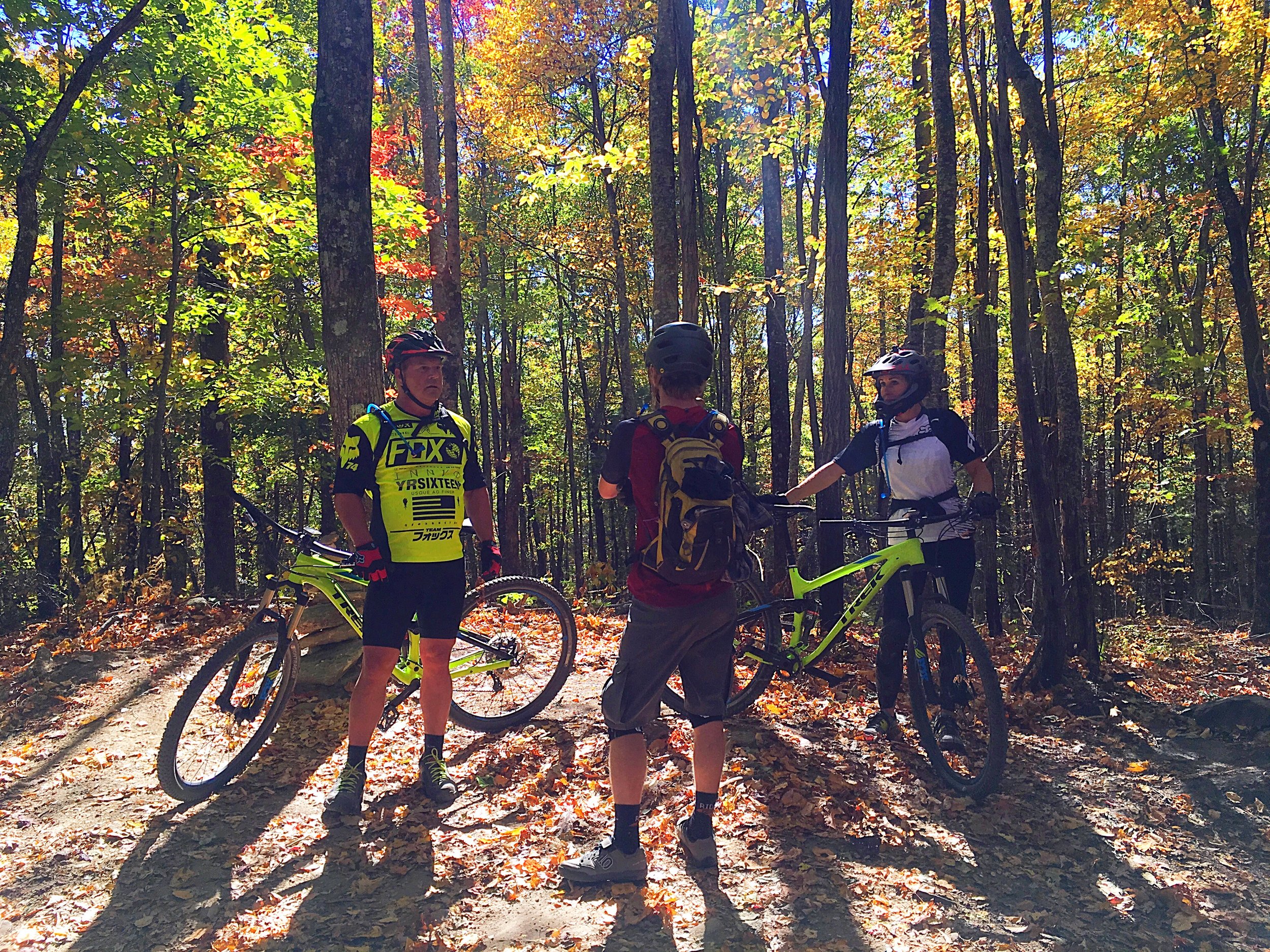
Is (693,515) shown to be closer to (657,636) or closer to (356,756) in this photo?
(657,636)

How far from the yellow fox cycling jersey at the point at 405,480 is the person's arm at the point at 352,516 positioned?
4 cm

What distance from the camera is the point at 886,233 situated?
45.6 feet

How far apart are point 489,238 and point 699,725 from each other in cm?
1728

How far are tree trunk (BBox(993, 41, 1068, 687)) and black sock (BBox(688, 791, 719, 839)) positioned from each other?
3239 mm

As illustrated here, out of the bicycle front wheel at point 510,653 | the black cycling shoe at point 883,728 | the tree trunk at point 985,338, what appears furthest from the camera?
the tree trunk at point 985,338

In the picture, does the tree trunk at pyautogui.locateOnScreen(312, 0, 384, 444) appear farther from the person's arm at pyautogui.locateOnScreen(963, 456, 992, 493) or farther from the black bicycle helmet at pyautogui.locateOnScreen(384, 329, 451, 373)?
the person's arm at pyautogui.locateOnScreen(963, 456, 992, 493)

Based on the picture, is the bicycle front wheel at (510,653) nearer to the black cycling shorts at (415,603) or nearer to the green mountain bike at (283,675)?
the green mountain bike at (283,675)

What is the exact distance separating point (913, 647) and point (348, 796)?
3085 mm

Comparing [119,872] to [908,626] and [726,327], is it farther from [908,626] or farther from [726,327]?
[726,327]

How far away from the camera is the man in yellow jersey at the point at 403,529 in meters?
3.71

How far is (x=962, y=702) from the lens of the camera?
13.2 ft

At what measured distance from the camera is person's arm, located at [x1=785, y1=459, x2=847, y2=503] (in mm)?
4180

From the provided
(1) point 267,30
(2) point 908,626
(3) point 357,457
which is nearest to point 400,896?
(3) point 357,457

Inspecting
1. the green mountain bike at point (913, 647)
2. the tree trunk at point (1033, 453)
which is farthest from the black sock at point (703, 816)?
the tree trunk at point (1033, 453)
